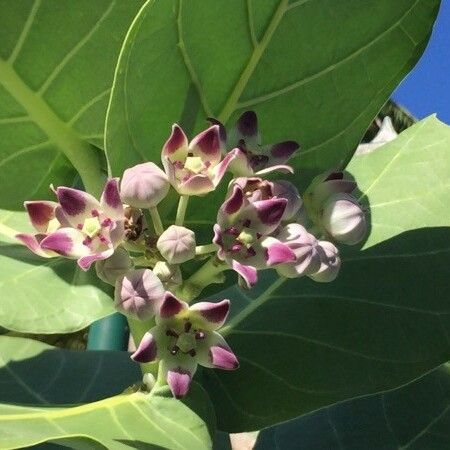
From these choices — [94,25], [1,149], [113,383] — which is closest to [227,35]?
[94,25]

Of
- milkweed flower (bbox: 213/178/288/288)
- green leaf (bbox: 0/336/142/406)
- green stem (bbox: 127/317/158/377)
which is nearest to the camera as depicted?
milkweed flower (bbox: 213/178/288/288)

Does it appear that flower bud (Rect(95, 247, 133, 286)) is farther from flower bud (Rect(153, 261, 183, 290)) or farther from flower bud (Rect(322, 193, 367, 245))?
flower bud (Rect(322, 193, 367, 245))

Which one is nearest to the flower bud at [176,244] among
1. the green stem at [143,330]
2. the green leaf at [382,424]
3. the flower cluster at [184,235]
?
the flower cluster at [184,235]

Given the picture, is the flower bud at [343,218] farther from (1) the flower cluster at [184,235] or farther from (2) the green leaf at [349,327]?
(2) the green leaf at [349,327]

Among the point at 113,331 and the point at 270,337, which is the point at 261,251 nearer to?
the point at 270,337

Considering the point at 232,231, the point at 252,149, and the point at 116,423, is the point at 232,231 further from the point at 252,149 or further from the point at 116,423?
the point at 116,423

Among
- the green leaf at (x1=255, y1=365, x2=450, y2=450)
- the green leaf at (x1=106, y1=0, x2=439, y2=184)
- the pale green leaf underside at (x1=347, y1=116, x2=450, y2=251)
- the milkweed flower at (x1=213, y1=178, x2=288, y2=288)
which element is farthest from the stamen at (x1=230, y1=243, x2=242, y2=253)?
the green leaf at (x1=255, y1=365, x2=450, y2=450)
